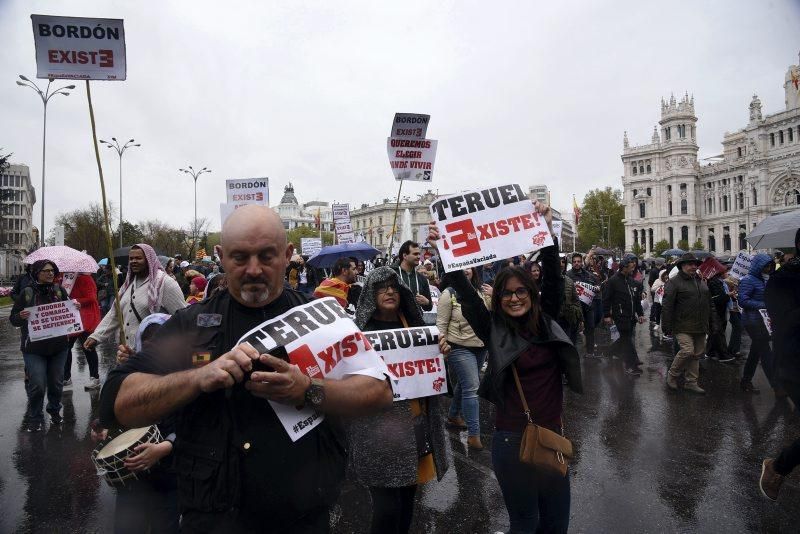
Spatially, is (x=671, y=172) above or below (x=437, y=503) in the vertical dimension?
above

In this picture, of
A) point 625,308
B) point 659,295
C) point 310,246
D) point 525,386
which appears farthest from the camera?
point 310,246

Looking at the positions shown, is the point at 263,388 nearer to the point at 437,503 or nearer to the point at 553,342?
the point at 553,342

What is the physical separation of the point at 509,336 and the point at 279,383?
185cm

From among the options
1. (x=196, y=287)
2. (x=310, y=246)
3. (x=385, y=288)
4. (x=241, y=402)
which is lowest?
(x=241, y=402)

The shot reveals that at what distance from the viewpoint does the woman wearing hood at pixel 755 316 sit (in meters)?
7.50

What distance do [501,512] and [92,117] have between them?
4148 mm

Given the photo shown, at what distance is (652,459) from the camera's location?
5.10 m

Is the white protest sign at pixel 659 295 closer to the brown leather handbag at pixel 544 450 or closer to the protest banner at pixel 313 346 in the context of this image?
the brown leather handbag at pixel 544 450

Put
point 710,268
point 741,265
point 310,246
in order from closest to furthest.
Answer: point 710,268 → point 741,265 → point 310,246

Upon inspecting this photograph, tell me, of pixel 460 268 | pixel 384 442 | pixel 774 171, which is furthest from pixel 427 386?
pixel 774 171

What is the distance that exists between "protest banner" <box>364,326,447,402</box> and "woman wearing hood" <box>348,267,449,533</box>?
0.30 ft

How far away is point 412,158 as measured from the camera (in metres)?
7.65

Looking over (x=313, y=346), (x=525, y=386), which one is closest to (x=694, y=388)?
(x=525, y=386)

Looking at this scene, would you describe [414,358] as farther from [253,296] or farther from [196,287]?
[196,287]
